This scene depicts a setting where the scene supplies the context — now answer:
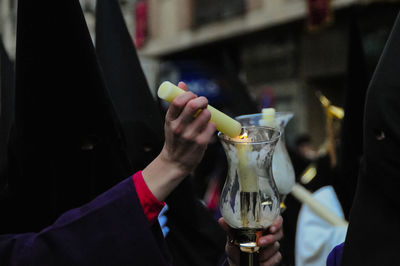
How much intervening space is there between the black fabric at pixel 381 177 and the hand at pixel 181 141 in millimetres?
455

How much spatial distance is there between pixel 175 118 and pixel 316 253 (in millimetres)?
1530

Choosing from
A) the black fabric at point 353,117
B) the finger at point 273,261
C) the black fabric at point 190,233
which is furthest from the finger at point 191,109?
the black fabric at point 353,117

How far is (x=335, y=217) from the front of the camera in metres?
2.13

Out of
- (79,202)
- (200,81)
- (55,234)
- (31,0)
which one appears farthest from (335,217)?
(200,81)

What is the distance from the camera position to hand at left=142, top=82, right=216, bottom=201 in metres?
0.90

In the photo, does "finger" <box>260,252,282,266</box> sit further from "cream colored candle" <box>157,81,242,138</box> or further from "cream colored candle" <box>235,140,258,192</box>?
"cream colored candle" <box>157,81,242,138</box>

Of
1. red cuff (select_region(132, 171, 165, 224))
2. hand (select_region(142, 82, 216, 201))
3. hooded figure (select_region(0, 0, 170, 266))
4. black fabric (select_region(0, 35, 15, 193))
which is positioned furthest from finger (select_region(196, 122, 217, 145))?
black fabric (select_region(0, 35, 15, 193))

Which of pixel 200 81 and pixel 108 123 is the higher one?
pixel 108 123

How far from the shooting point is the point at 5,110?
5.13 feet

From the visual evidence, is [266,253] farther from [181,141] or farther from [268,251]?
[181,141]

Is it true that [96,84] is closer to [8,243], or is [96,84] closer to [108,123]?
[108,123]

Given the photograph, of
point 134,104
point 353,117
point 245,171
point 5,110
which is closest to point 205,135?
point 245,171

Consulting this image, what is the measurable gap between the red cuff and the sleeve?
0.6 inches

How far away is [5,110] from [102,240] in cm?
84
